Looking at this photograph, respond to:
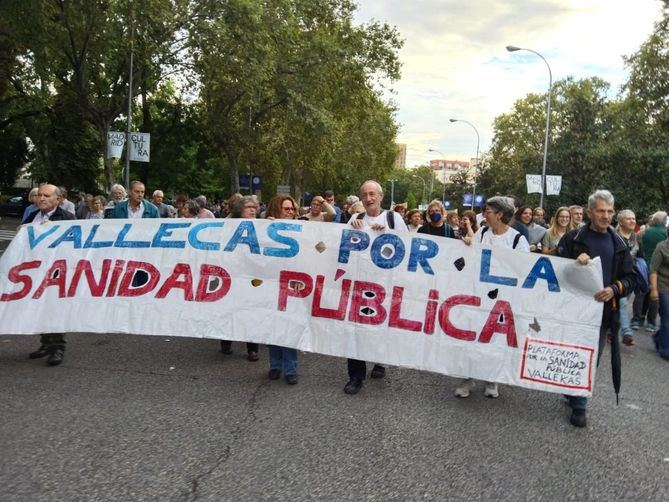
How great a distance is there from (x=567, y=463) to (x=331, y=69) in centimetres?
2454

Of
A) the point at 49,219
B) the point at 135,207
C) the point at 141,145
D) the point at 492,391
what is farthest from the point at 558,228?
the point at 141,145

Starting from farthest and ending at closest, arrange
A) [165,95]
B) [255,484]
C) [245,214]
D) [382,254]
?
[165,95]
[245,214]
[382,254]
[255,484]

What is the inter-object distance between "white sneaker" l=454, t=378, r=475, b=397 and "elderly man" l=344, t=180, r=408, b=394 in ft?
2.63

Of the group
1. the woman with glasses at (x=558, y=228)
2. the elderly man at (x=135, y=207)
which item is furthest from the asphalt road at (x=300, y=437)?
the woman with glasses at (x=558, y=228)

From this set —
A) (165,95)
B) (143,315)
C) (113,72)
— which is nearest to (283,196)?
(143,315)

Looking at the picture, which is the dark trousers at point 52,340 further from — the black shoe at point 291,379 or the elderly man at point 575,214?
the elderly man at point 575,214

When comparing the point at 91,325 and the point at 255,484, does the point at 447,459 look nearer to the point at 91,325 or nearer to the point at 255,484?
the point at 255,484

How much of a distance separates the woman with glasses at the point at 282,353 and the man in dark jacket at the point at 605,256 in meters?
2.28

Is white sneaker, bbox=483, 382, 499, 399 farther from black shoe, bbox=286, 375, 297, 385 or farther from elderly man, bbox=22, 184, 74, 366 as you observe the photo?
elderly man, bbox=22, 184, 74, 366

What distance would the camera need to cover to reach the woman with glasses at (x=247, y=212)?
5625 millimetres

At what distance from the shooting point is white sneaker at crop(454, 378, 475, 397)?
4910 millimetres

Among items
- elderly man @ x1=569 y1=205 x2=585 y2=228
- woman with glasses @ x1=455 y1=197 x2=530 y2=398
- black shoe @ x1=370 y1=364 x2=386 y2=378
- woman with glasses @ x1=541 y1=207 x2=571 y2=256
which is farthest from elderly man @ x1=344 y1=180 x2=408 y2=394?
elderly man @ x1=569 y1=205 x2=585 y2=228

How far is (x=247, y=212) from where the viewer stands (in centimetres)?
563

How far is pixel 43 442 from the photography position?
12.0ft
